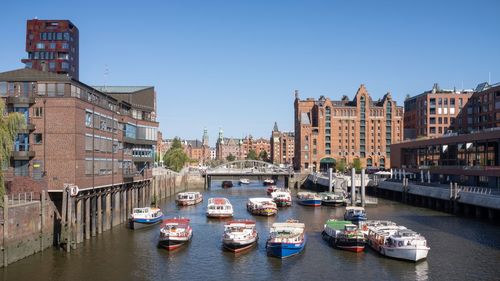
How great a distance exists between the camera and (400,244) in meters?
52.4

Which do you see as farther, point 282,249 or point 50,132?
point 50,132

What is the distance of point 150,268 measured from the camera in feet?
165

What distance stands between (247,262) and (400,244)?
14.5 metres

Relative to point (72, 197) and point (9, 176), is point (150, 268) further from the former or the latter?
point (9, 176)

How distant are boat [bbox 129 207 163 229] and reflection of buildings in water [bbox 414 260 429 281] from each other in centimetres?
3681

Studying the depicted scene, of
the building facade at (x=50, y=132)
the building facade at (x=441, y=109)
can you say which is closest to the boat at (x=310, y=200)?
the building facade at (x=50, y=132)

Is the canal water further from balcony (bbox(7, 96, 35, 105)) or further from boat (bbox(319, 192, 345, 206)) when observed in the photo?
boat (bbox(319, 192, 345, 206))

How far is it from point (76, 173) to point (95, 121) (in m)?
9.83

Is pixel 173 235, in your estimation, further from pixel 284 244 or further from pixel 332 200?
pixel 332 200

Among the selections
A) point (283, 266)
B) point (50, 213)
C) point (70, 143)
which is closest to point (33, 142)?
point (70, 143)

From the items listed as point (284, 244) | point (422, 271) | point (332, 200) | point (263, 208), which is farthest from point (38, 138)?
point (332, 200)

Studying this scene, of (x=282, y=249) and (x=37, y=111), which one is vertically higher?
(x=37, y=111)

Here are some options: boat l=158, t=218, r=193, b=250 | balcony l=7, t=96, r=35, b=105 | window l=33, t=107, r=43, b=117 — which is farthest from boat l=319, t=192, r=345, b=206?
balcony l=7, t=96, r=35, b=105

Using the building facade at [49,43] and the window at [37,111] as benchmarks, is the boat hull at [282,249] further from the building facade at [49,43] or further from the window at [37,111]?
the building facade at [49,43]
